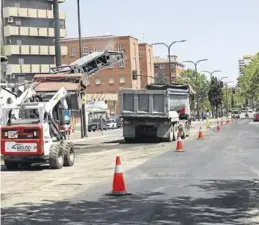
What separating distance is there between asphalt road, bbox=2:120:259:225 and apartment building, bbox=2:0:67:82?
64660 millimetres

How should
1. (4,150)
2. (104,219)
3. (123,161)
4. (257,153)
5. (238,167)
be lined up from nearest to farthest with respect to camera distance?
(104,219) → (238,167) → (4,150) → (123,161) → (257,153)

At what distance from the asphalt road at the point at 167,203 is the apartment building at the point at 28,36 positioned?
6466 centimetres

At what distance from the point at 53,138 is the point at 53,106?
100 centimetres

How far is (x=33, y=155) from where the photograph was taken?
57.6 ft

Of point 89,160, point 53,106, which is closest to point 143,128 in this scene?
point 89,160

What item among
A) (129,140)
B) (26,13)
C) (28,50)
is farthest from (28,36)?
(129,140)

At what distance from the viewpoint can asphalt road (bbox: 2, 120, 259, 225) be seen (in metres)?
8.86

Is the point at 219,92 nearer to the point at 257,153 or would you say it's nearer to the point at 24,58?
the point at 24,58

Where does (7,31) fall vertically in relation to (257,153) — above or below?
above

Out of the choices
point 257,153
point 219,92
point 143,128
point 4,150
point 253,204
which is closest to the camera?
point 253,204

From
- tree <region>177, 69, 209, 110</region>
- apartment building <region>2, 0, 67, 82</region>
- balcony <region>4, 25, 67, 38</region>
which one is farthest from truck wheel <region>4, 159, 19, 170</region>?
tree <region>177, 69, 209, 110</region>

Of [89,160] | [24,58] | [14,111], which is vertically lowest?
[89,160]

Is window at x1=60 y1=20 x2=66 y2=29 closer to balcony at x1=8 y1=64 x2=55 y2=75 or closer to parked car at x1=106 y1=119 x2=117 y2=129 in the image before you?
balcony at x1=8 y1=64 x2=55 y2=75

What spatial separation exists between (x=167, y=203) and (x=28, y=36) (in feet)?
238
